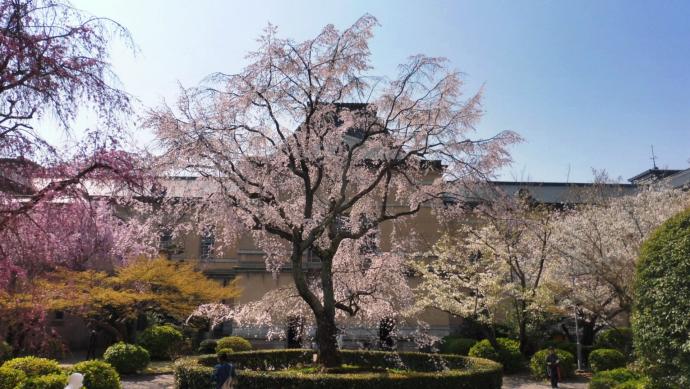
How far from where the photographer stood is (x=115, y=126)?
7117 mm

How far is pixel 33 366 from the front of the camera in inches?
444

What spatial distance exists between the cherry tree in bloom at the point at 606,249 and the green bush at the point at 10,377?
51.7 ft

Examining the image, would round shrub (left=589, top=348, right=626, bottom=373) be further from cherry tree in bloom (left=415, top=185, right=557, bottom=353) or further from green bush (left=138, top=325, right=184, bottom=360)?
green bush (left=138, top=325, right=184, bottom=360)

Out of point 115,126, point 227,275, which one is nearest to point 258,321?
point 115,126

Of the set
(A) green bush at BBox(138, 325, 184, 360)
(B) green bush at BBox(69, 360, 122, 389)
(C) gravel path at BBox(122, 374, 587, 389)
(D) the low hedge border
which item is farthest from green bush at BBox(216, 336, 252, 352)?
(B) green bush at BBox(69, 360, 122, 389)

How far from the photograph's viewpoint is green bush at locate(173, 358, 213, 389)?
12.0 m

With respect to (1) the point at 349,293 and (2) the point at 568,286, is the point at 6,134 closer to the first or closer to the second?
(1) the point at 349,293

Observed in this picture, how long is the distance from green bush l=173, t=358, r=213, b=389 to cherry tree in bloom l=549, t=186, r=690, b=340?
11992 millimetres

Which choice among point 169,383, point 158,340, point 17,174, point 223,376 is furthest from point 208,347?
point 17,174

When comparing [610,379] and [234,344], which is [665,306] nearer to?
[610,379]

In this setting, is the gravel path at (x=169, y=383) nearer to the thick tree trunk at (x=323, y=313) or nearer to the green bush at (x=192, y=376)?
the green bush at (x=192, y=376)

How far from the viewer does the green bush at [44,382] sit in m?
10.6

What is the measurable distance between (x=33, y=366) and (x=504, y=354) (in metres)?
17.1

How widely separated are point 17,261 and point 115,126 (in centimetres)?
302
